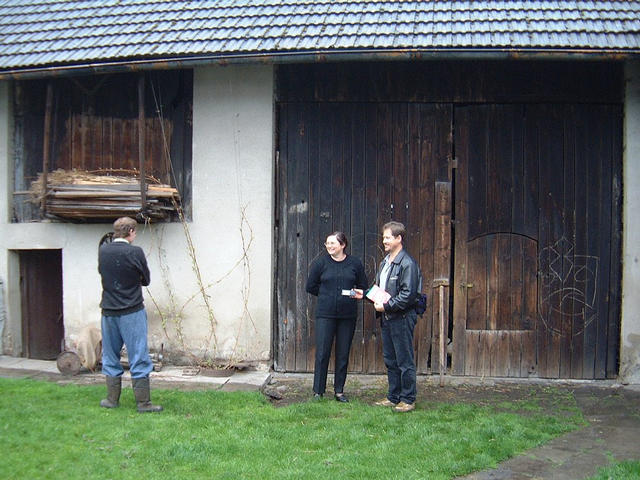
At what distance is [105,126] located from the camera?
8859 millimetres

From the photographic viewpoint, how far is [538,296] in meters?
8.16

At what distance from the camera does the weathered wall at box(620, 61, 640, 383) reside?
26.0 ft

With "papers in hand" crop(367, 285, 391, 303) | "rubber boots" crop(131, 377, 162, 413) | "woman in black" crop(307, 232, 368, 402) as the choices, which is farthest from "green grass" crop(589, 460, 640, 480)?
"rubber boots" crop(131, 377, 162, 413)

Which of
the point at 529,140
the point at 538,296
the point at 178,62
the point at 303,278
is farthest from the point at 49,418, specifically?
the point at 529,140

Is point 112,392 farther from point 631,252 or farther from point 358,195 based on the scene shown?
point 631,252

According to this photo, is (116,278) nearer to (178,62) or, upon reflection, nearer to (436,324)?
(178,62)

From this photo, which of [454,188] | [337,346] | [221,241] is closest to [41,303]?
[221,241]

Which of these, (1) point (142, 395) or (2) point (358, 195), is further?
(2) point (358, 195)

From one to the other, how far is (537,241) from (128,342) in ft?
15.3

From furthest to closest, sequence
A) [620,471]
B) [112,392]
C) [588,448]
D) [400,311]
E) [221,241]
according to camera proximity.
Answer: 1. [221,241]
2. [400,311]
3. [112,392]
4. [588,448]
5. [620,471]

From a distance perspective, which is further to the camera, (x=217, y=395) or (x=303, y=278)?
(x=303, y=278)

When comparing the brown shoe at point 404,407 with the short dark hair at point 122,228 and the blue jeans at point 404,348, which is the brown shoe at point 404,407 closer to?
the blue jeans at point 404,348

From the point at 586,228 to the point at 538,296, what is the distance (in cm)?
95

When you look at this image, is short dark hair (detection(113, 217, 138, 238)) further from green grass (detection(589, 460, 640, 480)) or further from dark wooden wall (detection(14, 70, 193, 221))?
green grass (detection(589, 460, 640, 480))
